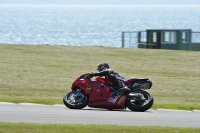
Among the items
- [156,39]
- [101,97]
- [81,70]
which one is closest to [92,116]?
[101,97]

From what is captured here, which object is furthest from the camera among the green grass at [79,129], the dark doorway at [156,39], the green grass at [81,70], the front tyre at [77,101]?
the dark doorway at [156,39]

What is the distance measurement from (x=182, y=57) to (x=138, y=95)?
75.6ft

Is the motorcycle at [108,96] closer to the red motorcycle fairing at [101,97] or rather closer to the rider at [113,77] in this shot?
the red motorcycle fairing at [101,97]

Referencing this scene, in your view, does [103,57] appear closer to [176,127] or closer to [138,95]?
[138,95]

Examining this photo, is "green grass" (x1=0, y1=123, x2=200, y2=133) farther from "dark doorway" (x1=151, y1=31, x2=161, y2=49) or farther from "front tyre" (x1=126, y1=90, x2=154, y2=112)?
"dark doorway" (x1=151, y1=31, x2=161, y2=49)

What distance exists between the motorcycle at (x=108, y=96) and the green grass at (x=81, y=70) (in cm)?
176

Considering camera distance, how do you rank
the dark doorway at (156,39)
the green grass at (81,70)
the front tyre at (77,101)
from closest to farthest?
1. the front tyre at (77,101)
2. the green grass at (81,70)
3. the dark doorway at (156,39)

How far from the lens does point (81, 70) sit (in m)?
32.5

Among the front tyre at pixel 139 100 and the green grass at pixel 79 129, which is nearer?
the green grass at pixel 79 129

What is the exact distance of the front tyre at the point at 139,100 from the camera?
18.5 m

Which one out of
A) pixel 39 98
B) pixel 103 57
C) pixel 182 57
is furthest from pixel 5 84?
pixel 182 57

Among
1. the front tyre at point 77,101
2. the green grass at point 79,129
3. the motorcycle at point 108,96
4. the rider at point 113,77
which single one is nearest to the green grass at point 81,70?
the front tyre at point 77,101

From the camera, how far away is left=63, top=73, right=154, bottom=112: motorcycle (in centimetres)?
1850

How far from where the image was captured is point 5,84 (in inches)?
1022
